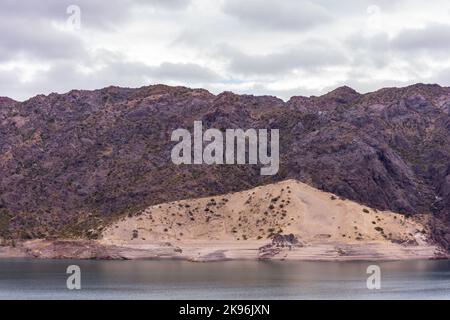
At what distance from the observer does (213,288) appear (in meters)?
179

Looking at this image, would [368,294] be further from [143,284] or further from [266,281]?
[143,284]
